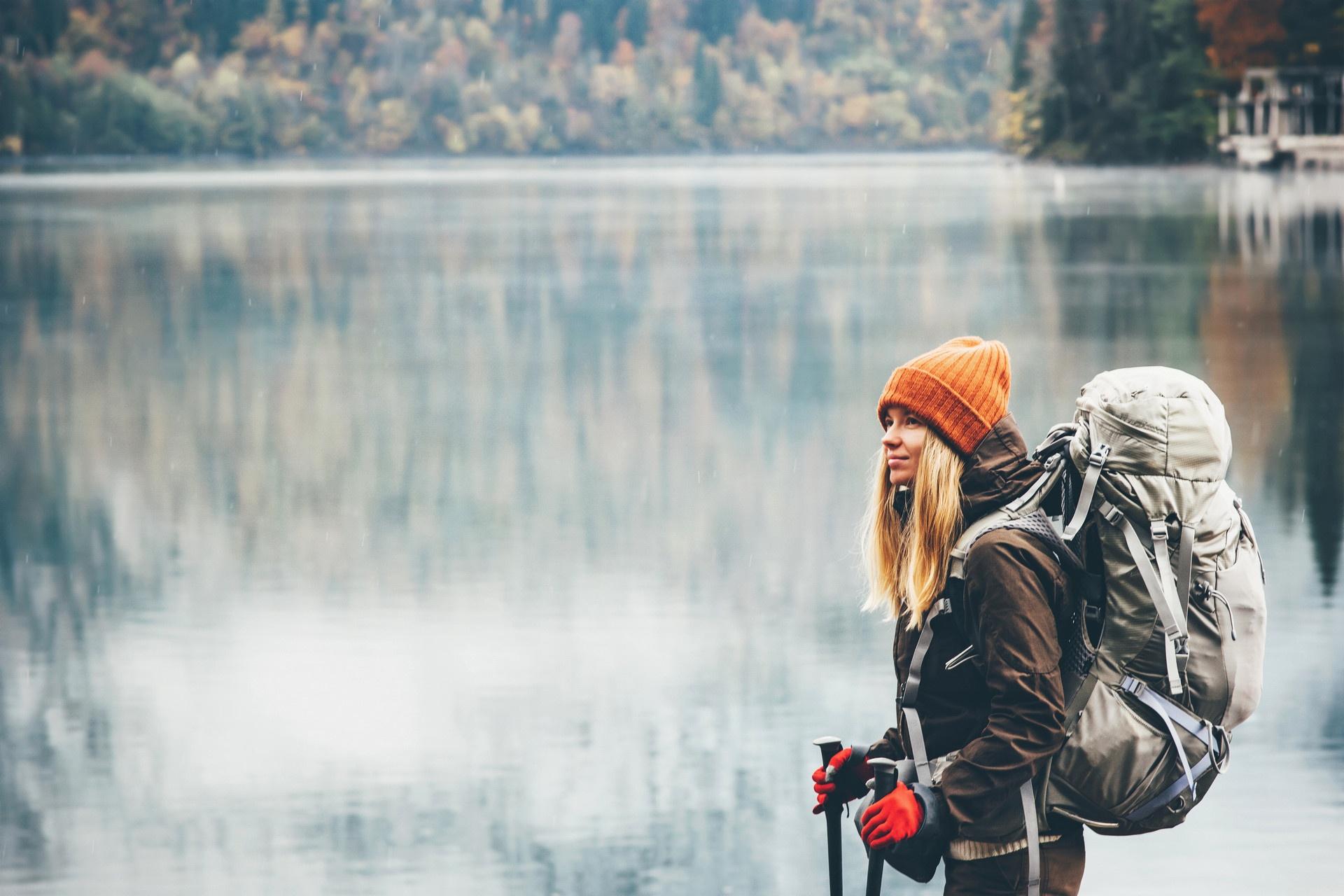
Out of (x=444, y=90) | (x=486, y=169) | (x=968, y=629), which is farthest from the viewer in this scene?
(x=444, y=90)

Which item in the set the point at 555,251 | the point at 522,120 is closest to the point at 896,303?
the point at 555,251

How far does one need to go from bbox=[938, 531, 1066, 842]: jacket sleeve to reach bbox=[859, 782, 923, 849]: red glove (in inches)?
3.0

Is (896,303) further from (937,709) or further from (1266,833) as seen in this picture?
(937,709)

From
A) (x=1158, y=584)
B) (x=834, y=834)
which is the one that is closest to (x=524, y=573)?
(x=834, y=834)

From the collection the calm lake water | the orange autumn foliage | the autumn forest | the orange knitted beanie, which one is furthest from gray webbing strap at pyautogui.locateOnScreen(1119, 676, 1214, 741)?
the autumn forest

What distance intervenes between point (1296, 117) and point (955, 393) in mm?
69911

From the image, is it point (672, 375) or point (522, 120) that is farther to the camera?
point (522, 120)

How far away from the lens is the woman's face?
9.72 ft

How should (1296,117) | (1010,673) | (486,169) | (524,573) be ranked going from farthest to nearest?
(486,169) → (1296,117) → (524,573) → (1010,673)

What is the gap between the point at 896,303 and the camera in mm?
24953

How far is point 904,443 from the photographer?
2.97m

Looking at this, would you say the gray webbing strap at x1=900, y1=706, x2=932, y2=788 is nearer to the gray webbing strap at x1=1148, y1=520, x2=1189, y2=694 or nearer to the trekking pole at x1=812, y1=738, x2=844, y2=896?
the trekking pole at x1=812, y1=738, x2=844, y2=896

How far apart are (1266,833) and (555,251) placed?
3369cm

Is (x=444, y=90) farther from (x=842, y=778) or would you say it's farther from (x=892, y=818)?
(x=892, y=818)
